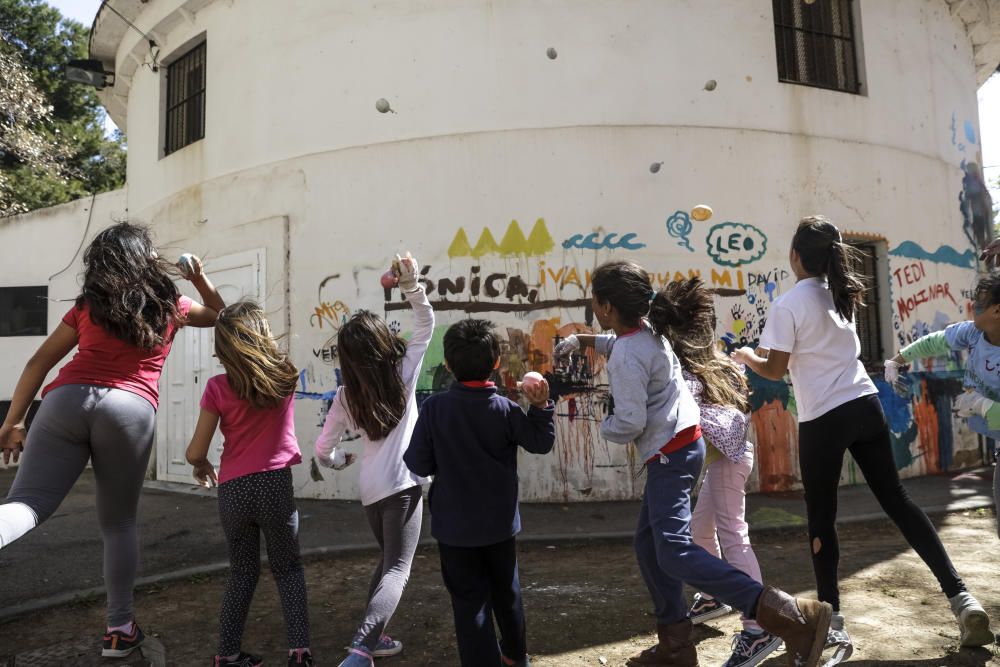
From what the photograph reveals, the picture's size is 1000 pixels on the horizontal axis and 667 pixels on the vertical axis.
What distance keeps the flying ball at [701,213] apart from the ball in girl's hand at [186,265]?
16.0ft

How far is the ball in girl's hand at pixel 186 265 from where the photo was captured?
3.17 metres

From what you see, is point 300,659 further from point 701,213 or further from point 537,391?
point 701,213

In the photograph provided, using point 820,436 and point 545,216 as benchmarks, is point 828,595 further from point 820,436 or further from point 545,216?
point 545,216

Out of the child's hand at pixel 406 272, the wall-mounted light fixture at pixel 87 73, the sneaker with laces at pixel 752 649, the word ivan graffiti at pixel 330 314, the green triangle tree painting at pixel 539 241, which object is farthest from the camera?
the wall-mounted light fixture at pixel 87 73

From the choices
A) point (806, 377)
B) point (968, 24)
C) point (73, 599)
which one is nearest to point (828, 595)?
point (806, 377)

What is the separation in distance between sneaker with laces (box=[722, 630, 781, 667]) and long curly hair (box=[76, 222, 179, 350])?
2.70 metres

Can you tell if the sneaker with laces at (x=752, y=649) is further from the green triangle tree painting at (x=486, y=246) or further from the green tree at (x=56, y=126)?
the green tree at (x=56, y=126)

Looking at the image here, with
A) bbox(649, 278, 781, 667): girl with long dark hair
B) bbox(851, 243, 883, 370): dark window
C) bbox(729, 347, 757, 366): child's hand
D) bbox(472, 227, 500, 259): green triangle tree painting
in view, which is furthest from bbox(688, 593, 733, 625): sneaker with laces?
bbox(851, 243, 883, 370): dark window

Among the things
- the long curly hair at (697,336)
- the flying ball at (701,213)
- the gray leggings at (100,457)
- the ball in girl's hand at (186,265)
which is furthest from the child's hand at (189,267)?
the flying ball at (701,213)

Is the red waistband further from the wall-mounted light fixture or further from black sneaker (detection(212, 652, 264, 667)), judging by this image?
the wall-mounted light fixture

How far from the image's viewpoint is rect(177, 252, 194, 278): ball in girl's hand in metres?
3.17

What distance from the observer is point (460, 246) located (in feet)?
23.4

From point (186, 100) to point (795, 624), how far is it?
9.42 metres

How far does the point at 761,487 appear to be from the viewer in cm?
713
